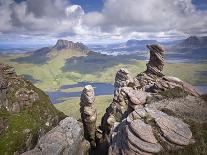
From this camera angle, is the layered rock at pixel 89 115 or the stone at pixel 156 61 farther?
the stone at pixel 156 61

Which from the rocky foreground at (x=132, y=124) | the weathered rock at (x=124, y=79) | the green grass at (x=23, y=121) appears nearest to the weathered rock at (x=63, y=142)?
the rocky foreground at (x=132, y=124)

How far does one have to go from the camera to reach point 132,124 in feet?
133

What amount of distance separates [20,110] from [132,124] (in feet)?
324

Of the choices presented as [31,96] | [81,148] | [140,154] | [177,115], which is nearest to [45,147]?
[81,148]

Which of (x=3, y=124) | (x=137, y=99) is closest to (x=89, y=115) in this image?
(x=137, y=99)

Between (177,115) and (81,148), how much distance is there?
21931mm

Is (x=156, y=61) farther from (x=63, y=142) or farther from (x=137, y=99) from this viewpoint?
(x=63, y=142)

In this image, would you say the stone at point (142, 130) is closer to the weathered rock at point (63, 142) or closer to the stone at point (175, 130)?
the stone at point (175, 130)

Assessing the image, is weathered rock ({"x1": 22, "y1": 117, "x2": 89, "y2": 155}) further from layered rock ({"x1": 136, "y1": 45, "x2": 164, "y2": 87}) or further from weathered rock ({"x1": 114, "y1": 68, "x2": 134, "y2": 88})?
layered rock ({"x1": 136, "y1": 45, "x2": 164, "y2": 87})

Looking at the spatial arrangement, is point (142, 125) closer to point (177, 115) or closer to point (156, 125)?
point (156, 125)

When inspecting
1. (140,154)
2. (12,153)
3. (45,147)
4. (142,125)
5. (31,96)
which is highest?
(142,125)

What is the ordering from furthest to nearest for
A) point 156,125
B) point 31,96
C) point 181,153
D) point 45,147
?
point 31,96
point 45,147
point 156,125
point 181,153

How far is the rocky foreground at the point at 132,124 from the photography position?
37.5 meters

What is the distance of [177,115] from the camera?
1767 inches
